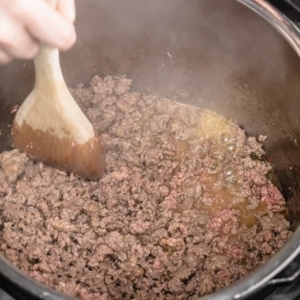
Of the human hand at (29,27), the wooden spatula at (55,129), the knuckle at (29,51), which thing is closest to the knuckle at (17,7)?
the human hand at (29,27)

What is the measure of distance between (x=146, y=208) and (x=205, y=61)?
0.78 metres

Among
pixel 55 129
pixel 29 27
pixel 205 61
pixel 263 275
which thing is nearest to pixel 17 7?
pixel 29 27

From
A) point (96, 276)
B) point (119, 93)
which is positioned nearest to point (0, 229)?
point (96, 276)

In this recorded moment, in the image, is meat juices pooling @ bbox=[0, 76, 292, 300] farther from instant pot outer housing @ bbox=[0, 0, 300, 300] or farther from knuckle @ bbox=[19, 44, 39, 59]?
knuckle @ bbox=[19, 44, 39, 59]

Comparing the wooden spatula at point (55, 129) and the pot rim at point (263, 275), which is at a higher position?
the pot rim at point (263, 275)

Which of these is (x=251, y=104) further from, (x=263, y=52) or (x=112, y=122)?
(x=112, y=122)

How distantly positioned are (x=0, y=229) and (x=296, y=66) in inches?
51.9

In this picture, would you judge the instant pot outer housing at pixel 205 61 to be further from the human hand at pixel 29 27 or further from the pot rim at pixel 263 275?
the human hand at pixel 29 27

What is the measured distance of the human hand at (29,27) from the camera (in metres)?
1.13

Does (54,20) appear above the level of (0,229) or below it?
above

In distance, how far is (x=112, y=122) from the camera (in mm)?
2227

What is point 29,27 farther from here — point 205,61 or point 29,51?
point 205,61

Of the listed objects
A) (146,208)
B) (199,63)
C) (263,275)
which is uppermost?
(263,275)

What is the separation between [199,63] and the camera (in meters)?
2.21
